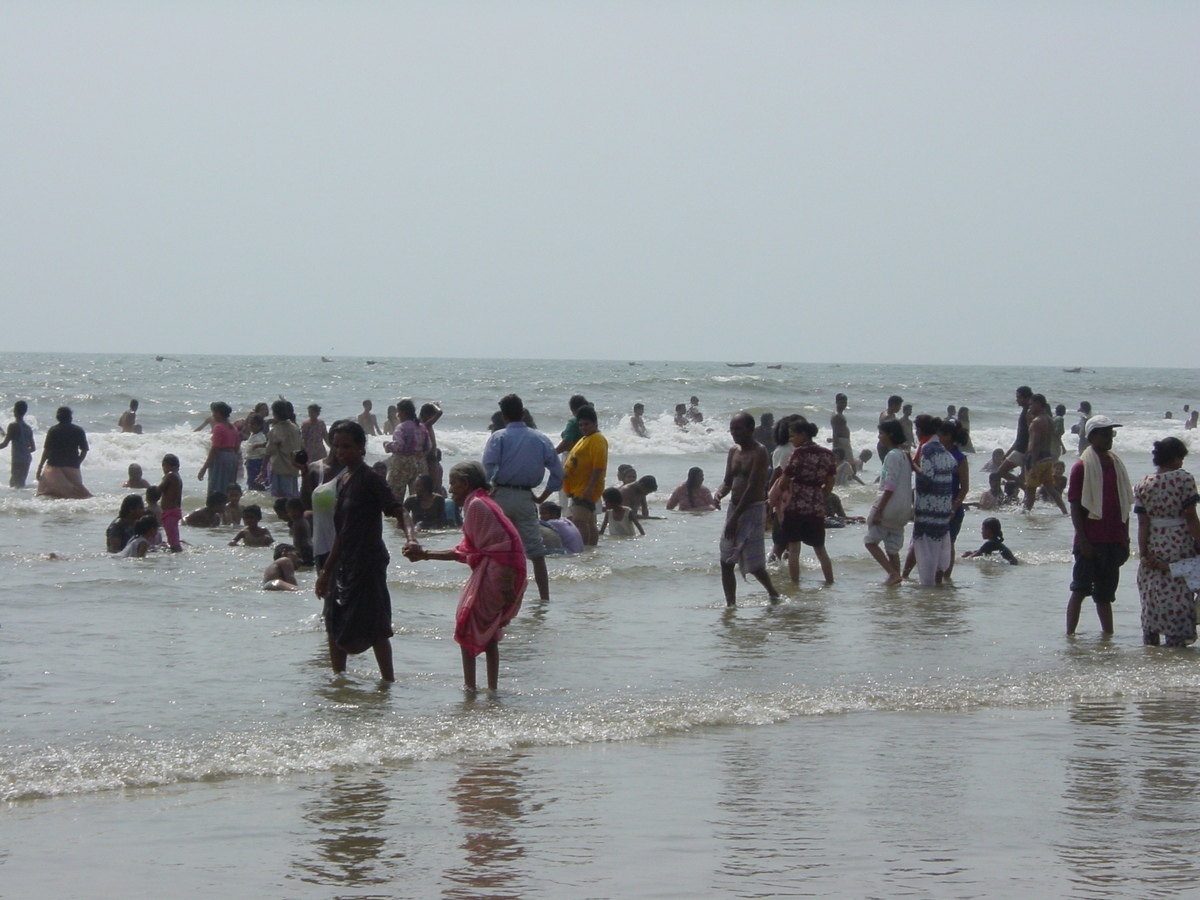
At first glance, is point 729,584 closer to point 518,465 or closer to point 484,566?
point 518,465

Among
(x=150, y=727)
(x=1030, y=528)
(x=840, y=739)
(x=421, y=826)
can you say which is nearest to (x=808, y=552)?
(x=1030, y=528)

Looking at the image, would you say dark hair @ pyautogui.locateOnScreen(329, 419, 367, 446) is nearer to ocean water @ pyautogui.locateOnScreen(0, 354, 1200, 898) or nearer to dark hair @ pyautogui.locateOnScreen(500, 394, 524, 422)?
ocean water @ pyautogui.locateOnScreen(0, 354, 1200, 898)

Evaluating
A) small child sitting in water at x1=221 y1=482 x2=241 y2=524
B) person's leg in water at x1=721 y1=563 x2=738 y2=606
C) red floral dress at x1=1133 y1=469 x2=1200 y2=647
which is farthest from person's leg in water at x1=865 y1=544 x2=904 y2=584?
small child sitting in water at x1=221 y1=482 x2=241 y2=524

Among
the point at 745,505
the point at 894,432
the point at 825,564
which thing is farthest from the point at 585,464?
the point at 894,432

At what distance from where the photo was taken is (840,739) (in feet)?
21.7

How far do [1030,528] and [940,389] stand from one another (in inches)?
2434

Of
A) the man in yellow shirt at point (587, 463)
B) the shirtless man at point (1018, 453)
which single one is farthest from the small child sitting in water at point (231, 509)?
the shirtless man at point (1018, 453)

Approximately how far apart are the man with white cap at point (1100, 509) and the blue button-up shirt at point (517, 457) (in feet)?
12.0

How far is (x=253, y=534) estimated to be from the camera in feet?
46.1

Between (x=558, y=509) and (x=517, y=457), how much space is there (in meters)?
3.66

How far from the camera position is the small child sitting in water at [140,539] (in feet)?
42.8

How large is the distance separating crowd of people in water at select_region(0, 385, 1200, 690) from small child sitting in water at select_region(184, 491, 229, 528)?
0.02 metres

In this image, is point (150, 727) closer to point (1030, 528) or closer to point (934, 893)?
point (934, 893)

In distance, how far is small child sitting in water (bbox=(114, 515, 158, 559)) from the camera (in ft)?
42.8
